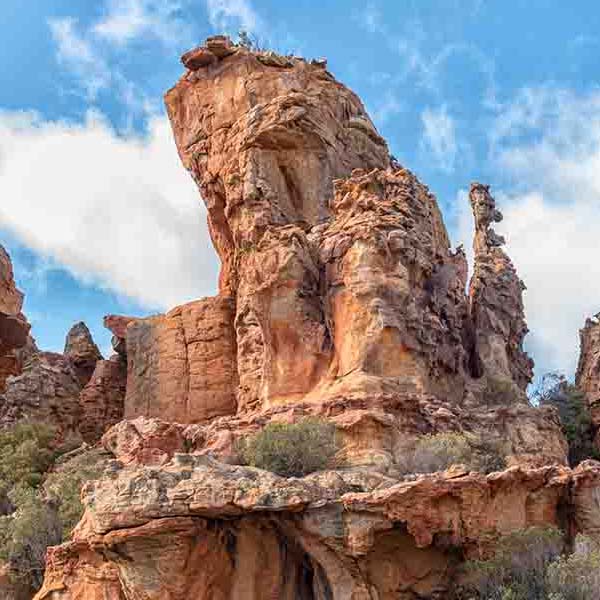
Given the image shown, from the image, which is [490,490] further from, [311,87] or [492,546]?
[311,87]

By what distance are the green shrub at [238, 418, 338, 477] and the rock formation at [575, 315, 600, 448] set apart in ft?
42.4

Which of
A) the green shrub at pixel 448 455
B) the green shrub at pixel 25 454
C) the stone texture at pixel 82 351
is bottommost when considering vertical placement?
the green shrub at pixel 448 455

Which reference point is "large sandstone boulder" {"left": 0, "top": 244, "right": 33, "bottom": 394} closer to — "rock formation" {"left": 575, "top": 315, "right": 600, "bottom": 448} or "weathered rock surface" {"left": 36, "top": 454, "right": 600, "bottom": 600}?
"weathered rock surface" {"left": 36, "top": 454, "right": 600, "bottom": 600}

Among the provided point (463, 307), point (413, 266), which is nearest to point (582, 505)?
point (413, 266)

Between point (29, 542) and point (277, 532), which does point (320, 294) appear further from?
point (29, 542)

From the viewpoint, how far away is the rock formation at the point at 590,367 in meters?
29.4

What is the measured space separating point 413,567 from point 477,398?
31.3ft

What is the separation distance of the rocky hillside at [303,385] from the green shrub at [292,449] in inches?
14.3

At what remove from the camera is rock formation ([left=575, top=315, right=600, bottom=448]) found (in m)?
29.4

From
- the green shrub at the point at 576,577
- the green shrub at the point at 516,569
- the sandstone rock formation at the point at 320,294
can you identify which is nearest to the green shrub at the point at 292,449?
the sandstone rock formation at the point at 320,294

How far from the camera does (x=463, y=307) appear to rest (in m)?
27.7

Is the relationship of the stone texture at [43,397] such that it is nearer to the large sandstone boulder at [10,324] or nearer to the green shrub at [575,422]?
the large sandstone boulder at [10,324]

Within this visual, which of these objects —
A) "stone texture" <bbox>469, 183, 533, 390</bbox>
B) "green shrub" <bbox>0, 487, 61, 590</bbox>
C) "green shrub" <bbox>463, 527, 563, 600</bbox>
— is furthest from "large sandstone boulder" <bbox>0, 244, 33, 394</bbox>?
"green shrub" <bbox>463, 527, 563, 600</bbox>

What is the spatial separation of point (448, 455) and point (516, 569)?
347cm
